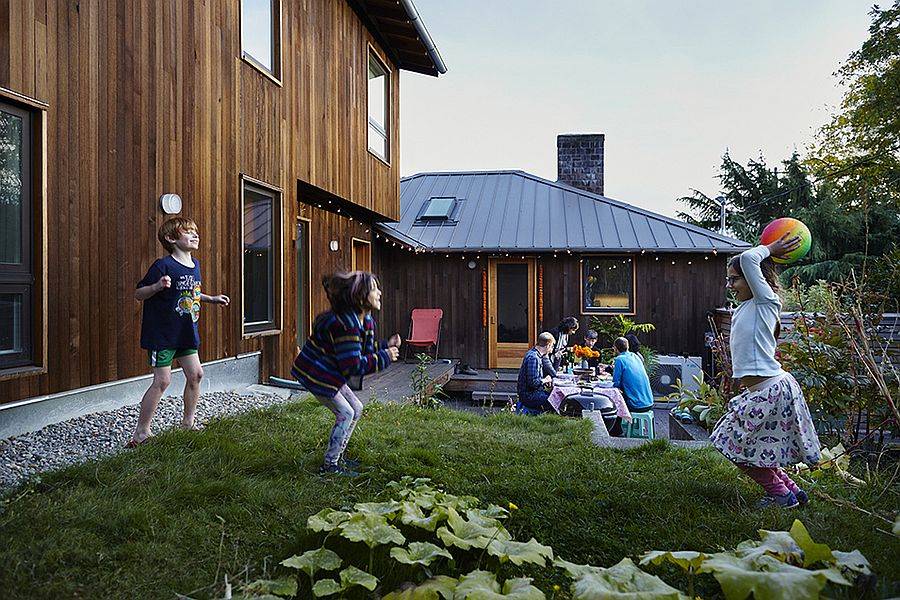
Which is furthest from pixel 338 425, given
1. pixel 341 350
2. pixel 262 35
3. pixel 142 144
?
pixel 262 35

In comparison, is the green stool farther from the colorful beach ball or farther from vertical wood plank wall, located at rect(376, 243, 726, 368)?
vertical wood plank wall, located at rect(376, 243, 726, 368)

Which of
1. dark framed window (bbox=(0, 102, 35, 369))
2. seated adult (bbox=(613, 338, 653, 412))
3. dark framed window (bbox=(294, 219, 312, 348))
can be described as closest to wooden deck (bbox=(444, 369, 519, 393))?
dark framed window (bbox=(294, 219, 312, 348))

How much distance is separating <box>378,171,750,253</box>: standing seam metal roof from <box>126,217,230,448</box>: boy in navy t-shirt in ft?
24.7

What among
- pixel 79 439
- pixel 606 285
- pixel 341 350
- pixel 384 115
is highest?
pixel 384 115

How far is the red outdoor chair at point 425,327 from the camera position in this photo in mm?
12383

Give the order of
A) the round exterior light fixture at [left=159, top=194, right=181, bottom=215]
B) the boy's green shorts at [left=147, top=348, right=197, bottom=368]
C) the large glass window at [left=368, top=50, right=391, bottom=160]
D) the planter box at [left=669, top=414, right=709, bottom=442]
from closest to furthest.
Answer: the boy's green shorts at [left=147, top=348, right=197, bottom=368]
the round exterior light fixture at [left=159, top=194, right=181, bottom=215]
the planter box at [left=669, top=414, right=709, bottom=442]
the large glass window at [left=368, top=50, right=391, bottom=160]

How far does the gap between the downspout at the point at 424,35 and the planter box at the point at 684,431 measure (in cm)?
625

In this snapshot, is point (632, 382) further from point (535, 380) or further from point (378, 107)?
point (378, 107)

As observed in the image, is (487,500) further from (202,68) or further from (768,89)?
(768,89)

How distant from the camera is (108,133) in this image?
461 centimetres

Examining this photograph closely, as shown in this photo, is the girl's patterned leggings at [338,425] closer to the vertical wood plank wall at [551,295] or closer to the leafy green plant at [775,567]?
the leafy green plant at [775,567]

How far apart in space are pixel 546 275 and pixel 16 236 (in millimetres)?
10059

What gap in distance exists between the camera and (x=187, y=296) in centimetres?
397

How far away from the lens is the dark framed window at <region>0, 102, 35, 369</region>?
12.3 ft
